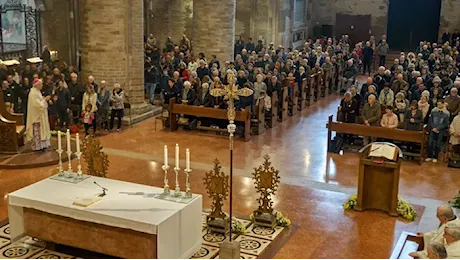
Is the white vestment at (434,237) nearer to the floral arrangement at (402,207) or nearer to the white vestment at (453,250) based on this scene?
the white vestment at (453,250)

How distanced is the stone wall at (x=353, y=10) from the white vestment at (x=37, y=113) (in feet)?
71.2

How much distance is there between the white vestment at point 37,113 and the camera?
13.2m

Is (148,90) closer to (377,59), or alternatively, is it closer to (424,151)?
(424,151)

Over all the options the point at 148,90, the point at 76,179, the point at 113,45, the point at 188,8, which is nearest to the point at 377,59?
the point at 188,8

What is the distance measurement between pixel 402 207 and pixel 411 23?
74.6 feet

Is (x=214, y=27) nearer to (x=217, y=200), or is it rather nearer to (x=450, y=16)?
(x=217, y=200)

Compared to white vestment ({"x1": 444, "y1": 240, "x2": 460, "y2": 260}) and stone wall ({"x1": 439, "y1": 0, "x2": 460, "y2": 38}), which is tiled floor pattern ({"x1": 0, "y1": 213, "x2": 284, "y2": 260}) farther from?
stone wall ({"x1": 439, "y1": 0, "x2": 460, "y2": 38})

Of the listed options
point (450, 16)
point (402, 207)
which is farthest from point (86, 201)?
point (450, 16)

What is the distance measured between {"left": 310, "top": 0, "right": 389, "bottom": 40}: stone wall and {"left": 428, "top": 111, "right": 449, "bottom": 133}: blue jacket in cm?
1860

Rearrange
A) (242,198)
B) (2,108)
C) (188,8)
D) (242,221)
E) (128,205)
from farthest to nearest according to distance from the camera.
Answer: (188,8) → (2,108) → (242,198) → (242,221) → (128,205)

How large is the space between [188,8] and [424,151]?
50.1ft

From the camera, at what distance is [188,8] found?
27047mm

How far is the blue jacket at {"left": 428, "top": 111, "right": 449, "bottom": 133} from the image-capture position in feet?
45.5

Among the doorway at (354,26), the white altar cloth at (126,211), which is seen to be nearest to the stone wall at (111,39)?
the white altar cloth at (126,211)
